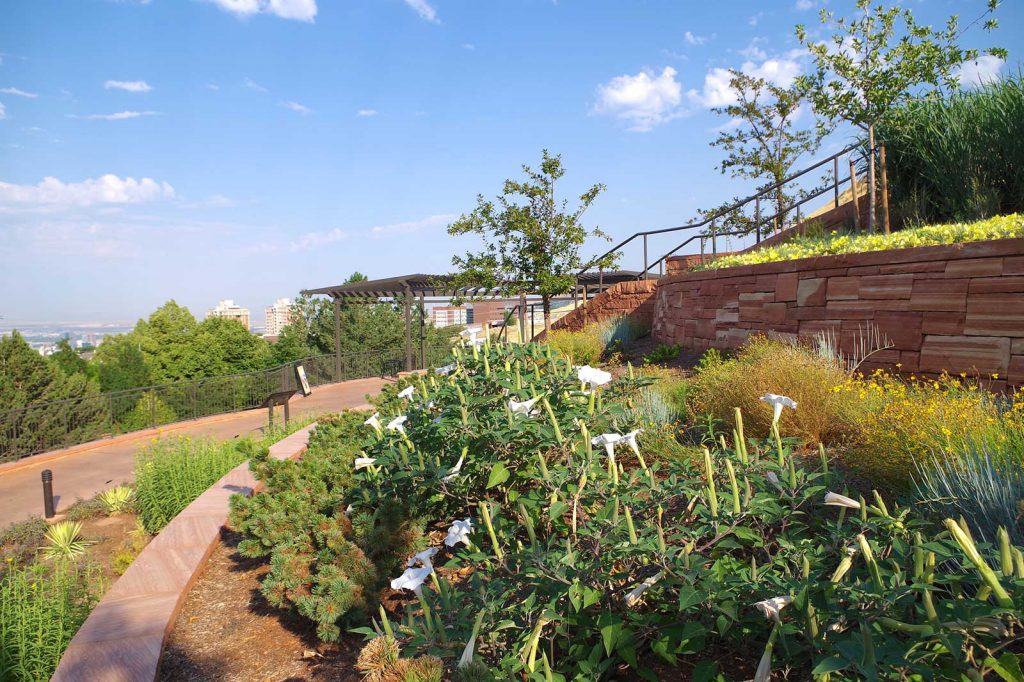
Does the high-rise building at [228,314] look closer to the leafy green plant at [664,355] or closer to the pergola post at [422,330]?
the pergola post at [422,330]

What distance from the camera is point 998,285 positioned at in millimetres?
4469

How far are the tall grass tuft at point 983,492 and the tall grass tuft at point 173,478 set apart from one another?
5143mm

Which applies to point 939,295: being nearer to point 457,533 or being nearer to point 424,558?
point 457,533

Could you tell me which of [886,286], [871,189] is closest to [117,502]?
[886,286]

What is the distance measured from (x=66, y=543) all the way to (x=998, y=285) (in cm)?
791

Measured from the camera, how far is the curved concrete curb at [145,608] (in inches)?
98.0

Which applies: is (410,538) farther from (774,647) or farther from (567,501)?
(774,647)

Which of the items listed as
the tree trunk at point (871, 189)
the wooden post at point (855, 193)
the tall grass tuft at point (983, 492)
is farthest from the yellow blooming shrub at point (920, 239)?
the tall grass tuft at point (983, 492)

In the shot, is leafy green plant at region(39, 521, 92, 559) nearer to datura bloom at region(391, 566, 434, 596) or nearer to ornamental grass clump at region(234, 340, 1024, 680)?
ornamental grass clump at region(234, 340, 1024, 680)

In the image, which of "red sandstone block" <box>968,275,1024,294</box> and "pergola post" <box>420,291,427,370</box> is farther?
"pergola post" <box>420,291,427,370</box>

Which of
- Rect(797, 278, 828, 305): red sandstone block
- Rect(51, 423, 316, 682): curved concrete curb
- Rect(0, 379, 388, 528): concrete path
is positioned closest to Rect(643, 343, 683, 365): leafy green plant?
Rect(797, 278, 828, 305): red sandstone block

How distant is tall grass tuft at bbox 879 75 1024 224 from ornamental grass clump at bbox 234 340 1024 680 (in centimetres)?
676

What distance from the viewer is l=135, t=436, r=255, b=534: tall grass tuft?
5.79 metres

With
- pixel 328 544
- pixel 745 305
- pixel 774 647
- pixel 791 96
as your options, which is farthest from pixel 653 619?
pixel 791 96
